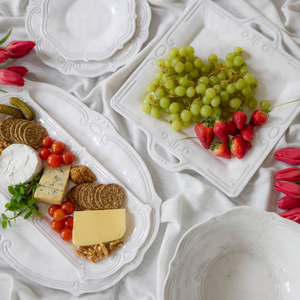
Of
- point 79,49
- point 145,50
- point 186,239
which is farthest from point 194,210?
point 79,49

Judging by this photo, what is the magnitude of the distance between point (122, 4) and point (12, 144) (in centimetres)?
87

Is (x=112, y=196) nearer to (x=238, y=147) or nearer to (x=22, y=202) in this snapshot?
(x=22, y=202)

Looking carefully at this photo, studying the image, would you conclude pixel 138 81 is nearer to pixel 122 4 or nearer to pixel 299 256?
pixel 122 4

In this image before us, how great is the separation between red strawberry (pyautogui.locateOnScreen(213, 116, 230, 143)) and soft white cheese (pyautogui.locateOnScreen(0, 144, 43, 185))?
0.81 meters

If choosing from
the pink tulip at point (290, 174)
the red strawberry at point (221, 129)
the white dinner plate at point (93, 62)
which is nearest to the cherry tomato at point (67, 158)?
the white dinner plate at point (93, 62)

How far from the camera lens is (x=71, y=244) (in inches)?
46.4

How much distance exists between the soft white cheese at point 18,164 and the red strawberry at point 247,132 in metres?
0.92

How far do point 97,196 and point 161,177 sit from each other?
30 cm

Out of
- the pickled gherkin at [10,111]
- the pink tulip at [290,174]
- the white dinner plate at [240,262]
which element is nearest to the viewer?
the white dinner plate at [240,262]

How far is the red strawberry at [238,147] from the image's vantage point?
1.13 meters

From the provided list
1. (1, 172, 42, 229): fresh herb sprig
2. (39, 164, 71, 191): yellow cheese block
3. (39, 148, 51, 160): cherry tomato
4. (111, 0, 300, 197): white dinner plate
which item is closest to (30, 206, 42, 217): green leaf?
(1, 172, 42, 229): fresh herb sprig

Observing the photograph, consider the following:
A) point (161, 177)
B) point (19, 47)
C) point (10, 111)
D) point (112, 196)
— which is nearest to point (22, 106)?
point (10, 111)

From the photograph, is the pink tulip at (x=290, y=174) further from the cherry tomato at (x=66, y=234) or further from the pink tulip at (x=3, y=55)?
the pink tulip at (x=3, y=55)

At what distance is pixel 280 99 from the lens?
1.23 meters
